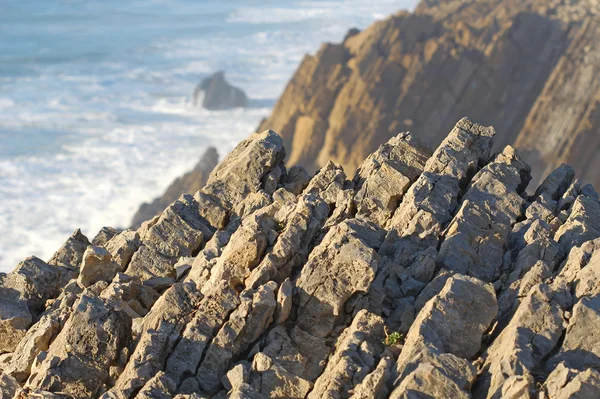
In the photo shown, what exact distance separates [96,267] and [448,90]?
4382 cm

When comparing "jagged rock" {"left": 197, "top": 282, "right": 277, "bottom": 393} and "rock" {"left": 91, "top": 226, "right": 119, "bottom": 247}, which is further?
"rock" {"left": 91, "top": 226, "right": 119, "bottom": 247}

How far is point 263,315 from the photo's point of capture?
19.5 m

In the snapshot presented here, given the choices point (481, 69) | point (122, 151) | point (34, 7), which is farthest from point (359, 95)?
point (34, 7)

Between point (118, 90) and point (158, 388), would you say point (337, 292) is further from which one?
point (118, 90)

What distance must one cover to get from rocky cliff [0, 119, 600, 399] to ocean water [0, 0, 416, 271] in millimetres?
35041

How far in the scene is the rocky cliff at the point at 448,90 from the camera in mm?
60844

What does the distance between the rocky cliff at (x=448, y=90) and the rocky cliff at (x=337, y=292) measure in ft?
113

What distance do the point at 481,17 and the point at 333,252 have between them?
55.3 metres

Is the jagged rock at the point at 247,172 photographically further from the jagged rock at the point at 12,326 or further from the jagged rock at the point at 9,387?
the jagged rock at the point at 9,387

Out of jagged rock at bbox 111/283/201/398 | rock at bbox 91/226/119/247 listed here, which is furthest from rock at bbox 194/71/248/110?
jagged rock at bbox 111/283/201/398

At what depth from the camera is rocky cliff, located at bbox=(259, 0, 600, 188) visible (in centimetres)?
6084

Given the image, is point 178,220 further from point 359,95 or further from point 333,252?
point 359,95

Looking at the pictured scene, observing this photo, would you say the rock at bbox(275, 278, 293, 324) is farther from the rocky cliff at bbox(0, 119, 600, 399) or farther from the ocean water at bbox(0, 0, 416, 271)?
the ocean water at bbox(0, 0, 416, 271)

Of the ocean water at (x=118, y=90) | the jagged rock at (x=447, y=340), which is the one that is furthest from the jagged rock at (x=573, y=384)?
the ocean water at (x=118, y=90)
